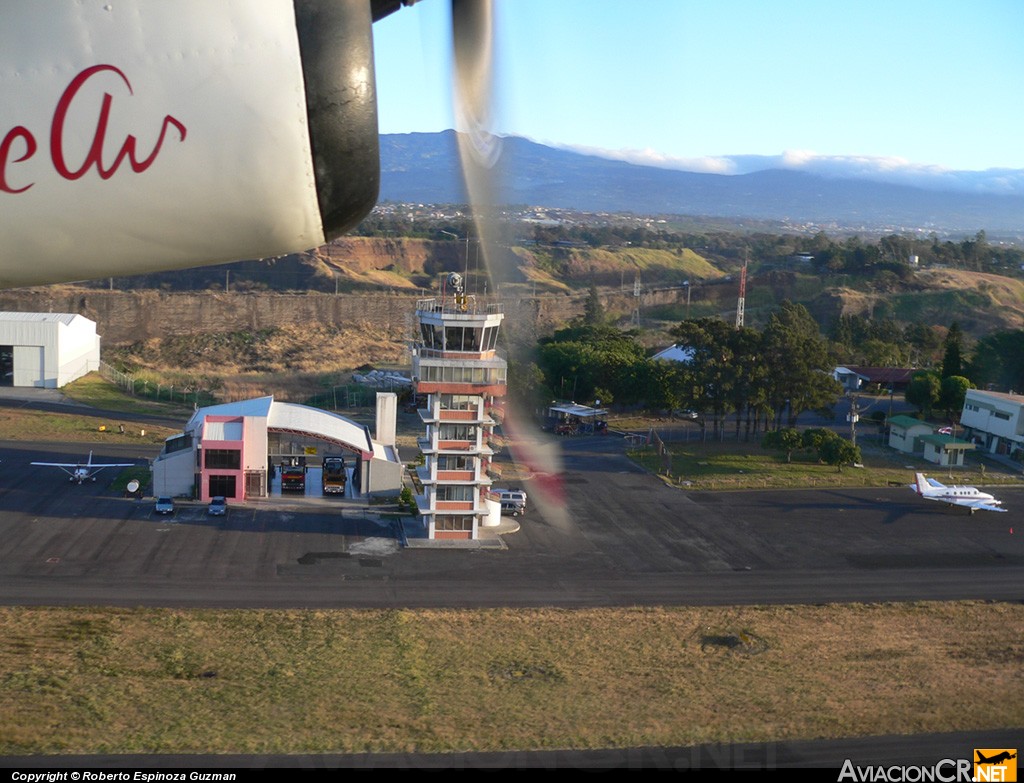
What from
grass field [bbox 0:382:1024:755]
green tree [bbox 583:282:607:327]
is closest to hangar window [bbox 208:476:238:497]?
grass field [bbox 0:382:1024:755]

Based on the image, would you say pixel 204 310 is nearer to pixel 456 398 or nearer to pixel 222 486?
pixel 222 486

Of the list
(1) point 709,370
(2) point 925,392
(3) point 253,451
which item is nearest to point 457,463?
(3) point 253,451

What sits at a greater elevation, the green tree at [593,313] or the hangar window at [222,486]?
the green tree at [593,313]

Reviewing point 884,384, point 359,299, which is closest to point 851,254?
point 884,384

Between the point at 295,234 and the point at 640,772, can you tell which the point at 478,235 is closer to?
the point at 295,234

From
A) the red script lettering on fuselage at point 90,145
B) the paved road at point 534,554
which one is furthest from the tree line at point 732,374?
the red script lettering on fuselage at point 90,145

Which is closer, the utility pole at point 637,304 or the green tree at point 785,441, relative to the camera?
the green tree at point 785,441

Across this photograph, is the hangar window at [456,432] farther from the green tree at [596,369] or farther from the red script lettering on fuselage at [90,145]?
the red script lettering on fuselage at [90,145]
